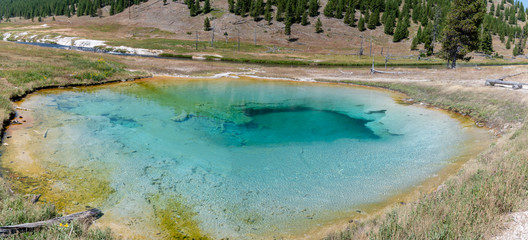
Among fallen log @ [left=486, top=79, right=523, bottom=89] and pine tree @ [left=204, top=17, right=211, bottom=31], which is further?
pine tree @ [left=204, top=17, right=211, bottom=31]

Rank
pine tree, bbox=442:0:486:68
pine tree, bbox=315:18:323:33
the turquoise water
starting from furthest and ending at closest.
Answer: pine tree, bbox=315:18:323:33
pine tree, bbox=442:0:486:68
the turquoise water

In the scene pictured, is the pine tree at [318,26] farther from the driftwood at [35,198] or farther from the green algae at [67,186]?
the driftwood at [35,198]

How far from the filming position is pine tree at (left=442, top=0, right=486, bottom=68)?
169ft

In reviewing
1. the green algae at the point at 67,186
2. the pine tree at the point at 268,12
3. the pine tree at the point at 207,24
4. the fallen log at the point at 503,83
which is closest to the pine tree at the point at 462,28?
the fallen log at the point at 503,83

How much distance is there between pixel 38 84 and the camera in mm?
29828

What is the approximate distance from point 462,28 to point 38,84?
57.8 metres

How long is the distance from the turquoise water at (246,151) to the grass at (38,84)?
1843 mm

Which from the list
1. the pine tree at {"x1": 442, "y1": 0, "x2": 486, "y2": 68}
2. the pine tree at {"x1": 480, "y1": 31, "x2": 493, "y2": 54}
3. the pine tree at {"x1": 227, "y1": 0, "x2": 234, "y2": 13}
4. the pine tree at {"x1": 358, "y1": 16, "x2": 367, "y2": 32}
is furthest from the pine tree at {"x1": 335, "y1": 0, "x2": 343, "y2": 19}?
the pine tree at {"x1": 442, "y1": 0, "x2": 486, "y2": 68}

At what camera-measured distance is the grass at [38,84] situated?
7281 mm

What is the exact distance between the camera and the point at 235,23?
424 ft

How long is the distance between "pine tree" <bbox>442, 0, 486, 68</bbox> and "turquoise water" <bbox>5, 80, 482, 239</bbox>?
3339 cm

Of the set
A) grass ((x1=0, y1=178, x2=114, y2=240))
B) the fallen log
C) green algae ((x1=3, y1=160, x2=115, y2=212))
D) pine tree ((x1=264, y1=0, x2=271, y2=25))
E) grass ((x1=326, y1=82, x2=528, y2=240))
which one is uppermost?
pine tree ((x1=264, y1=0, x2=271, y2=25))

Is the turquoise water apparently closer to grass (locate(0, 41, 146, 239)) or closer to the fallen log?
grass (locate(0, 41, 146, 239))

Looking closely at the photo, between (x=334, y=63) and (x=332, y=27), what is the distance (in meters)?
55.5
